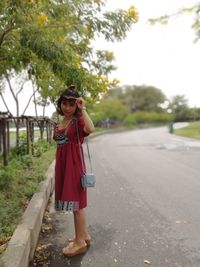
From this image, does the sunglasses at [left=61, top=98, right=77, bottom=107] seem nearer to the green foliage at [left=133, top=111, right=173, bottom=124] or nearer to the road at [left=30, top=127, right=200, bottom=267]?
the road at [left=30, top=127, right=200, bottom=267]

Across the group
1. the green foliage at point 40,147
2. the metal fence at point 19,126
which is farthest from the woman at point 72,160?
the green foliage at point 40,147

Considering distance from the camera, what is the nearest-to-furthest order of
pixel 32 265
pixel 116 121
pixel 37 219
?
pixel 32 265 < pixel 37 219 < pixel 116 121

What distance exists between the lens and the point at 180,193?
21.3ft

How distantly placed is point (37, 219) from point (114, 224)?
3.70 ft

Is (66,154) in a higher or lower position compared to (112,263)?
higher

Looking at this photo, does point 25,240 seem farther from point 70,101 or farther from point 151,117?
point 151,117

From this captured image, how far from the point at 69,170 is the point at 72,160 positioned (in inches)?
4.4

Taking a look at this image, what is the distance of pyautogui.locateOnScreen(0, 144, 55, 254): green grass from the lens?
378 cm

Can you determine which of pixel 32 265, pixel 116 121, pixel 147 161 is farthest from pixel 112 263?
pixel 116 121

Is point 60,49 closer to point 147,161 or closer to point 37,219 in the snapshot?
point 37,219

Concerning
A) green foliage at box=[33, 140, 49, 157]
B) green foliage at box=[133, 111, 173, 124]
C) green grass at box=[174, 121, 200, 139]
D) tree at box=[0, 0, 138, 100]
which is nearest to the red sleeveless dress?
tree at box=[0, 0, 138, 100]

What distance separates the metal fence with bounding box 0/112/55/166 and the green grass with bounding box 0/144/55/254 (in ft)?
1.52

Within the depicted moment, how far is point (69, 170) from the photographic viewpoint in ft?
12.1

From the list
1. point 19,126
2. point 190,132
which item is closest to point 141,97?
point 190,132
